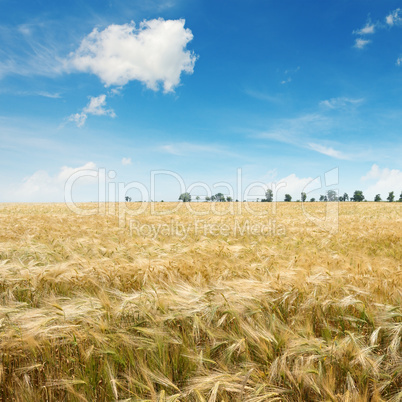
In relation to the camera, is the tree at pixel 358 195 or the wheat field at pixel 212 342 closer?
the wheat field at pixel 212 342

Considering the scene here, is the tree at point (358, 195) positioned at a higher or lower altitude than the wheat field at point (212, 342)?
higher

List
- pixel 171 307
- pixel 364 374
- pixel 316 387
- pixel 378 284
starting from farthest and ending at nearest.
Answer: pixel 378 284
pixel 171 307
pixel 364 374
pixel 316 387

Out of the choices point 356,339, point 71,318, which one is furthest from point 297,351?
point 71,318

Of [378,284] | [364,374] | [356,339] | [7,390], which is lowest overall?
[7,390]

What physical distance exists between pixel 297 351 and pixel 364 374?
43cm

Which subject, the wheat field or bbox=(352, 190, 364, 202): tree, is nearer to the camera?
the wheat field

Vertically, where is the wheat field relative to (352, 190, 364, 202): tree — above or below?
below

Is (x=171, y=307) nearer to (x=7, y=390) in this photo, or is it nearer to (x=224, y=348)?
(x=224, y=348)

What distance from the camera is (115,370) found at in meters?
1.77

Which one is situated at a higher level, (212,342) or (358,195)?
(358,195)

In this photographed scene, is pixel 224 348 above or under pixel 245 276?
under

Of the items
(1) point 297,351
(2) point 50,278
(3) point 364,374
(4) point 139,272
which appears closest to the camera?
(3) point 364,374

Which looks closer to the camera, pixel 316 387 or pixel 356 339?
pixel 316 387

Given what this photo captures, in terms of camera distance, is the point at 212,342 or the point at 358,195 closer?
the point at 212,342
